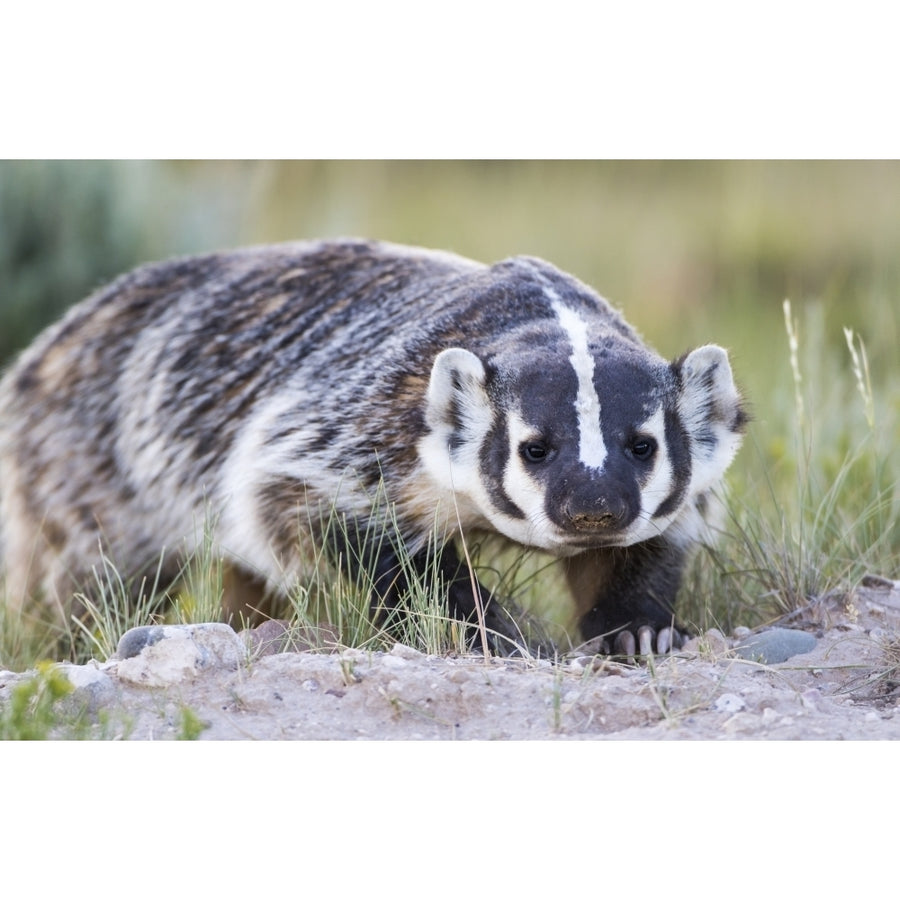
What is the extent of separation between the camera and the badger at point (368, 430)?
323cm

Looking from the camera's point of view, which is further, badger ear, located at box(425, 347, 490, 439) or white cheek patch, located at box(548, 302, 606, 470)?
badger ear, located at box(425, 347, 490, 439)

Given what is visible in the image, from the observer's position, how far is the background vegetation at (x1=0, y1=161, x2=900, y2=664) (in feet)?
14.8

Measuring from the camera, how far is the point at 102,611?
4082 millimetres

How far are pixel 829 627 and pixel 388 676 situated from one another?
1113mm

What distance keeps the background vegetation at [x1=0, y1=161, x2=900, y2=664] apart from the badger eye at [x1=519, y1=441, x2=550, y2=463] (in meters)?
1.05

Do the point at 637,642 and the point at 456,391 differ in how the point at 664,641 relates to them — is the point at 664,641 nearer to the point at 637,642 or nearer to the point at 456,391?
the point at 637,642

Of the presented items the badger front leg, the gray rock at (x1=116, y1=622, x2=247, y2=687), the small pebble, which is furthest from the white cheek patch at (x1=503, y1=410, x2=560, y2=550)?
the gray rock at (x1=116, y1=622, x2=247, y2=687)

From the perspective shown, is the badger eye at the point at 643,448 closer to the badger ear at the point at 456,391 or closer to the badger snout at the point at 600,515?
the badger snout at the point at 600,515

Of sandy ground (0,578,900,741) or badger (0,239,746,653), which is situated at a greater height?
badger (0,239,746,653)

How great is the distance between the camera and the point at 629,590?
3.57 m

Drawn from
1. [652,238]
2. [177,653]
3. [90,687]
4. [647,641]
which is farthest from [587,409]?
[652,238]

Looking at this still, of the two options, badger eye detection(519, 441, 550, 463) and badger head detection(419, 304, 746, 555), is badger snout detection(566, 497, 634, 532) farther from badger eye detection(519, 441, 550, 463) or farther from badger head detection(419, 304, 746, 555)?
badger eye detection(519, 441, 550, 463)

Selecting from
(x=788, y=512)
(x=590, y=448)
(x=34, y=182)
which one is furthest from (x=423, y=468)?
(x=34, y=182)

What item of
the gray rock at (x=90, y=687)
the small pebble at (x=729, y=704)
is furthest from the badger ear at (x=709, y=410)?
the gray rock at (x=90, y=687)
